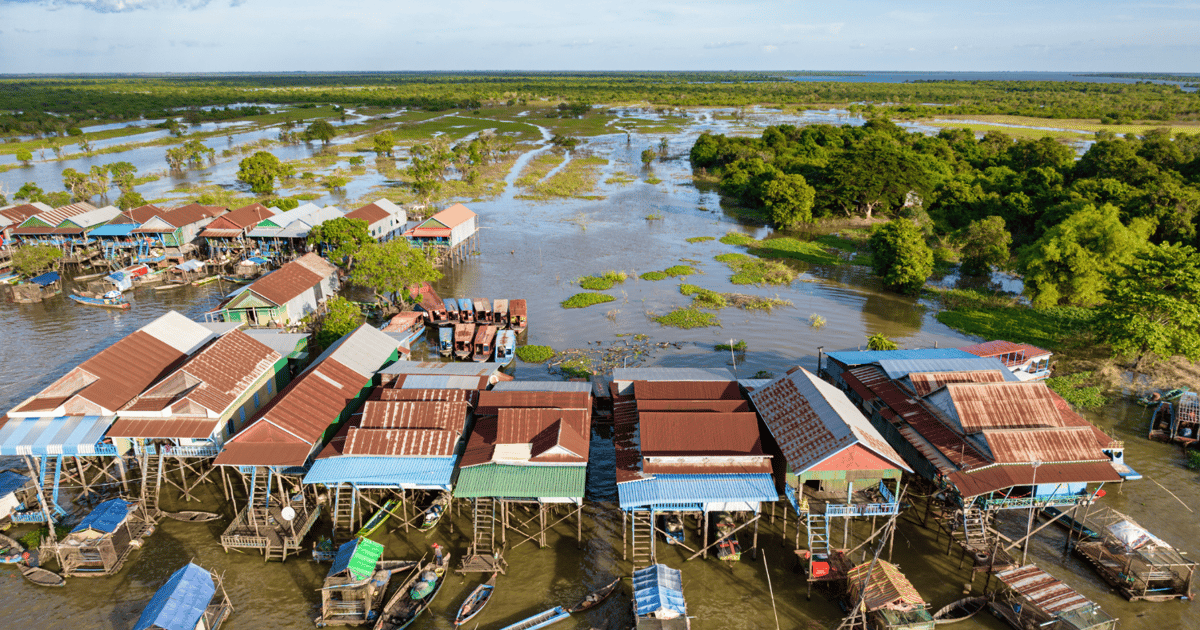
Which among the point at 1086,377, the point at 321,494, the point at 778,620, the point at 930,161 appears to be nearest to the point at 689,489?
the point at 778,620

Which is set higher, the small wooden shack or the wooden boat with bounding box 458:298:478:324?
the wooden boat with bounding box 458:298:478:324

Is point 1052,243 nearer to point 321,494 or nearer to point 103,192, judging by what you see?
point 321,494

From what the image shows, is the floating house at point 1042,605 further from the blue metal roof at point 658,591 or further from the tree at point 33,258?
the tree at point 33,258

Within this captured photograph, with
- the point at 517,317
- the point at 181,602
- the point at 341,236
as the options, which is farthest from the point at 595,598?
the point at 341,236

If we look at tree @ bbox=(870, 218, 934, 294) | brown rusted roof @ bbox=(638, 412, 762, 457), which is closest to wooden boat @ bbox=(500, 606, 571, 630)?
brown rusted roof @ bbox=(638, 412, 762, 457)

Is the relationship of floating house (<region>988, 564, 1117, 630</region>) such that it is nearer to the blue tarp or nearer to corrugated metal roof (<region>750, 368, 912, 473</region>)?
corrugated metal roof (<region>750, 368, 912, 473</region>)
